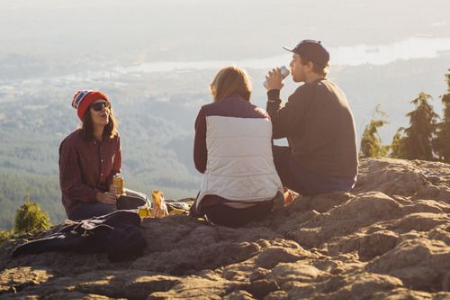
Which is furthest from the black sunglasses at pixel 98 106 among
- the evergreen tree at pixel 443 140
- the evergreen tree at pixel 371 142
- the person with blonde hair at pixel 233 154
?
the evergreen tree at pixel 443 140

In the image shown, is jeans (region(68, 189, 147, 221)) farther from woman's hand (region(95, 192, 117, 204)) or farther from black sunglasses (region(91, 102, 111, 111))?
black sunglasses (region(91, 102, 111, 111))

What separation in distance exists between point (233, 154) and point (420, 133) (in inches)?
797

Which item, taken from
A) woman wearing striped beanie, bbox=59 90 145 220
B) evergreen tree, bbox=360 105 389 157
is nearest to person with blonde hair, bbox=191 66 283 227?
woman wearing striped beanie, bbox=59 90 145 220

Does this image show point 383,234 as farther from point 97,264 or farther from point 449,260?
point 97,264

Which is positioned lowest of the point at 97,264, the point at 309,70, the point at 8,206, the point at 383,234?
the point at 8,206

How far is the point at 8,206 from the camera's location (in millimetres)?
160750

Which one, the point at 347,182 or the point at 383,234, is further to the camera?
the point at 347,182

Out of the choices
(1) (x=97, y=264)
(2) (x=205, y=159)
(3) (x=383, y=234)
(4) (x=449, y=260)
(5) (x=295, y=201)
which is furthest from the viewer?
(5) (x=295, y=201)

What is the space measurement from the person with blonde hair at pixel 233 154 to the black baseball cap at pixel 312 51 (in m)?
0.90

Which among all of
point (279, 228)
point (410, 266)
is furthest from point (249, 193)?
point (410, 266)

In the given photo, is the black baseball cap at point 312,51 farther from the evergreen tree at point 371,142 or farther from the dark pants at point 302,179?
the evergreen tree at point 371,142

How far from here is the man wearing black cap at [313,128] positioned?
752 cm

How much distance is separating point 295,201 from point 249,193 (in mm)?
1195

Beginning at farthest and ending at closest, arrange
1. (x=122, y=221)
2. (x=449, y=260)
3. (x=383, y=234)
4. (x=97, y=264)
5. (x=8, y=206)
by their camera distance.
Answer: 1. (x=8, y=206)
2. (x=122, y=221)
3. (x=97, y=264)
4. (x=383, y=234)
5. (x=449, y=260)
